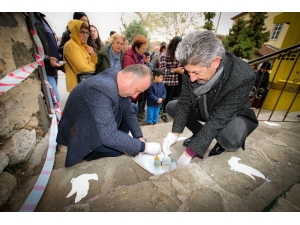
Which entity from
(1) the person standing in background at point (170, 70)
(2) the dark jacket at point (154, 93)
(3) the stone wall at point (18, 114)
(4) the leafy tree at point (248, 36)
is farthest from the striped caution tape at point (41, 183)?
(4) the leafy tree at point (248, 36)

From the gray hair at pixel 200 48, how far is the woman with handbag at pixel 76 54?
187 cm

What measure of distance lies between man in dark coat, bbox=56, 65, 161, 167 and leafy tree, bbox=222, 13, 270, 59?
65.5ft

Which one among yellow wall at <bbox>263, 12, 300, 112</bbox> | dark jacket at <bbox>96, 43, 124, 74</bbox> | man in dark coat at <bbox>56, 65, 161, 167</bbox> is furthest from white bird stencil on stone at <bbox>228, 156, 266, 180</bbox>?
yellow wall at <bbox>263, 12, 300, 112</bbox>

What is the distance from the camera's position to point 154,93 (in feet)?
11.8

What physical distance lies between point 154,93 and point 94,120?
2335mm

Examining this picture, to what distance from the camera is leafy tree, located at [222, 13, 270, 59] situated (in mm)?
16750

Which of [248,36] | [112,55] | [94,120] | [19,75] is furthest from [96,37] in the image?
[248,36]

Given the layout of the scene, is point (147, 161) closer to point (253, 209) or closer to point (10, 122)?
point (253, 209)

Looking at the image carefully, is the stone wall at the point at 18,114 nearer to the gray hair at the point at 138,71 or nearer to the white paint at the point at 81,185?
the white paint at the point at 81,185

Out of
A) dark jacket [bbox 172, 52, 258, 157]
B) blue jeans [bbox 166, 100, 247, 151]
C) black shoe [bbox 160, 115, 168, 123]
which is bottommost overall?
black shoe [bbox 160, 115, 168, 123]

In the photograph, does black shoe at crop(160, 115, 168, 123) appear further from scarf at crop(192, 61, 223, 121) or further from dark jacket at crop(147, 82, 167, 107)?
scarf at crop(192, 61, 223, 121)

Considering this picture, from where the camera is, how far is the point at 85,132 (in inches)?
62.9

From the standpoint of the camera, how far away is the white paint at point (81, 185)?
1.33 metres

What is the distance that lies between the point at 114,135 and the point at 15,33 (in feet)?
5.33
